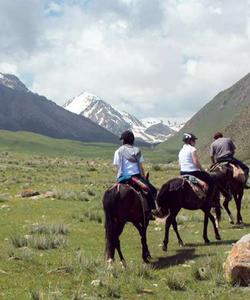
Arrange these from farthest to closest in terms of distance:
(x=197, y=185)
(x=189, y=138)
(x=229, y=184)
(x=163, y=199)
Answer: (x=229, y=184)
(x=189, y=138)
(x=197, y=185)
(x=163, y=199)

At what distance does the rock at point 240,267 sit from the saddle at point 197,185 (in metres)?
4.76

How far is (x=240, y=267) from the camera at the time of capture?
1045 centimetres

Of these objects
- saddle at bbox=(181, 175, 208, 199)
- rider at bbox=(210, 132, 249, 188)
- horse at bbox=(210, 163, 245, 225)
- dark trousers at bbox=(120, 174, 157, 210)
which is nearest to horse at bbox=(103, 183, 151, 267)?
dark trousers at bbox=(120, 174, 157, 210)

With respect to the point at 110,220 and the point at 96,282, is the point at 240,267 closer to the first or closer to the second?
the point at 96,282

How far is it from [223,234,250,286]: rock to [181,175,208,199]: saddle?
476 cm

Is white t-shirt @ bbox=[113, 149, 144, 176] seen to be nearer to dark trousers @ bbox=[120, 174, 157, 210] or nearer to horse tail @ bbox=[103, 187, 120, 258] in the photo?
dark trousers @ bbox=[120, 174, 157, 210]

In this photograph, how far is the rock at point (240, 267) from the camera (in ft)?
34.2

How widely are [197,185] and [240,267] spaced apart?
5244 millimetres

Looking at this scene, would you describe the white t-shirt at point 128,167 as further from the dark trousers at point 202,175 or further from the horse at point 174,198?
the dark trousers at point 202,175

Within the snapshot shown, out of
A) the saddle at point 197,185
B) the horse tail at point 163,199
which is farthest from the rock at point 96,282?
the saddle at point 197,185

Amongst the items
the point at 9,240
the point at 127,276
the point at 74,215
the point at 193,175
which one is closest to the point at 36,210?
the point at 74,215

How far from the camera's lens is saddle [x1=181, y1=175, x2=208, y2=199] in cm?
1540

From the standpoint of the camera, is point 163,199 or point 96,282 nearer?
point 96,282

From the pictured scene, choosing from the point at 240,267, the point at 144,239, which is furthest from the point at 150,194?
the point at 240,267
